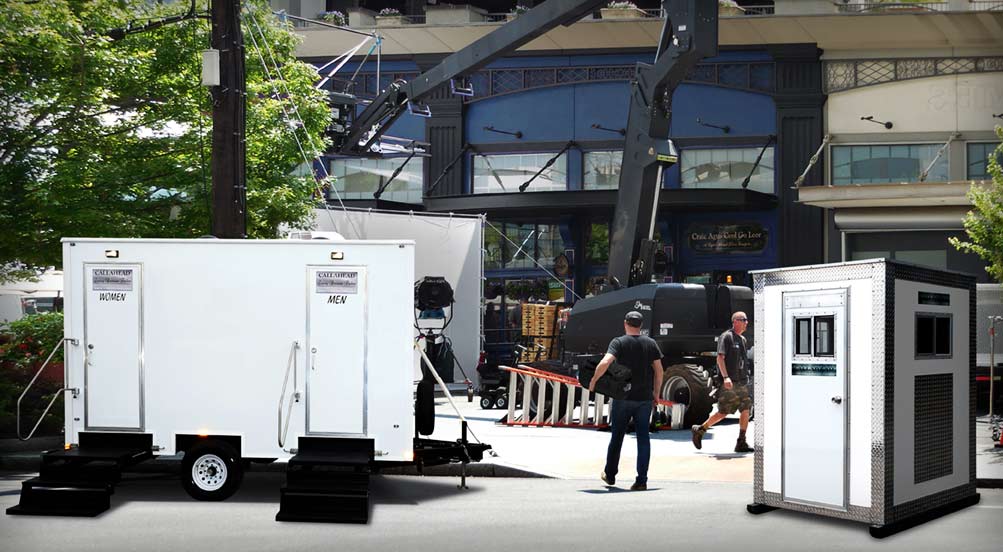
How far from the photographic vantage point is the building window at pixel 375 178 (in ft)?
128

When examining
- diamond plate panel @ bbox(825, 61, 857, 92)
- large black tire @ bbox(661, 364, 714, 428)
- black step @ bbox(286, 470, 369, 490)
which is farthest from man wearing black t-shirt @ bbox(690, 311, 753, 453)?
diamond plate panel @ bbox(825, 61, 857, 92)

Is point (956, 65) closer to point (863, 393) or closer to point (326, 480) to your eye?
point (863, 393)

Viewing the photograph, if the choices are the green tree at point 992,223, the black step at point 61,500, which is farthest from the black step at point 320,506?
the green tree at point 992,223

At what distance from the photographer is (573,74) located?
37656mm

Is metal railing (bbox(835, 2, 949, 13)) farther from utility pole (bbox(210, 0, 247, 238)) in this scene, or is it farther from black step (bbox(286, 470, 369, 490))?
black step (bbox(286, 470, 369, 490))

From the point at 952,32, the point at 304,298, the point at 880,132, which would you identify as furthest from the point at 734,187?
the point at 304,298

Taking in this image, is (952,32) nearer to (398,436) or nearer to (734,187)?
(734,187)

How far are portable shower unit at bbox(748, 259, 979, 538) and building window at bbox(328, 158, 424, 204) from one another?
92.1 feet

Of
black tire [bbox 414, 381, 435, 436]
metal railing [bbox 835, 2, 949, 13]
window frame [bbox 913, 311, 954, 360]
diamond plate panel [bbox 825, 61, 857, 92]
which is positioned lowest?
black tire [bbox 414, 381, 435, 436]

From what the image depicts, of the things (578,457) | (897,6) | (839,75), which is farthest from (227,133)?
(897,6)

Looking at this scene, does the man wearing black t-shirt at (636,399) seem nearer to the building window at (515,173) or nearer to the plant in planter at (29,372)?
the plant in planter at (29,372)

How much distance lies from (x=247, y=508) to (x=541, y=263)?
2605cm

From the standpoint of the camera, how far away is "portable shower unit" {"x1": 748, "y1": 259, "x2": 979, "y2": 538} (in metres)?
10.4

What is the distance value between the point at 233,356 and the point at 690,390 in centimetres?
947
